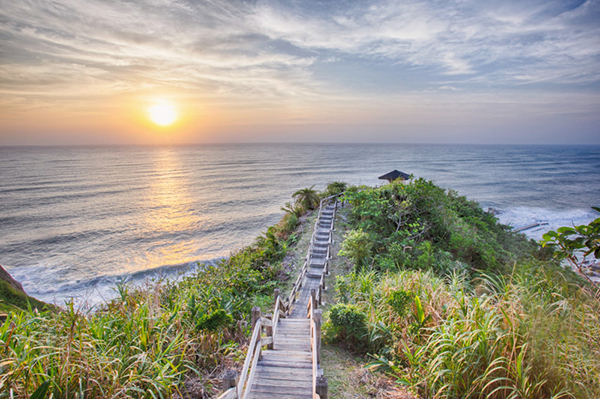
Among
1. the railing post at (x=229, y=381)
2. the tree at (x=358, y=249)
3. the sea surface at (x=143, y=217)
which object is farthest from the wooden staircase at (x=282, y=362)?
the sea surface at (x=143, y=217)

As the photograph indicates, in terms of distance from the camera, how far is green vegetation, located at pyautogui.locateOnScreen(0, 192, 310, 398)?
11.8 feet

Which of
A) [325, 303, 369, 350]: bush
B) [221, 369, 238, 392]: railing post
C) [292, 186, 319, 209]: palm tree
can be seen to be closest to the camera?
[221, 369, 238, 392]: railing post

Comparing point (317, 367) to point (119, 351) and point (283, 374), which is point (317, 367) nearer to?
point (283, 374)

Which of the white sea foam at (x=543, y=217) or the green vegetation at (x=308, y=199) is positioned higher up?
the green vegetation at (x=308, y=199)

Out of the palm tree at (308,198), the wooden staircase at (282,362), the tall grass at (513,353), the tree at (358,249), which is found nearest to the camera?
the tall grass at (513,353)

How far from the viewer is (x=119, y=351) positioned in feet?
14.9

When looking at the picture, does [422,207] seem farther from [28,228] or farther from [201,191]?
[201,191]

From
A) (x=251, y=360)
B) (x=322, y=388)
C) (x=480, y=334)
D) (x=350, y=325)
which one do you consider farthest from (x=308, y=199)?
(x=322, y=388)

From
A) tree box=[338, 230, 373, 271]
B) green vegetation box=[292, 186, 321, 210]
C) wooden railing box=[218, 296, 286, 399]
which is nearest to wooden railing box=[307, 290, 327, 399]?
wooden railing box=[218, 296, 286, 399]

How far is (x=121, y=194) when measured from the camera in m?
41.2

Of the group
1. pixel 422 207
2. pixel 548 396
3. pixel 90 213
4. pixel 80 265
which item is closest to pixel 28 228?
pixel 90 213

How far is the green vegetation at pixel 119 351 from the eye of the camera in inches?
142

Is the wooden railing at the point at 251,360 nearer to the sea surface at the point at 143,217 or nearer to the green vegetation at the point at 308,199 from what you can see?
the sea surface at the point at 143,217

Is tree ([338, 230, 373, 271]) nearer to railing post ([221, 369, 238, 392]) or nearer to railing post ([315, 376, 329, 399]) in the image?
railing post ([315, 376, 329, 399])
